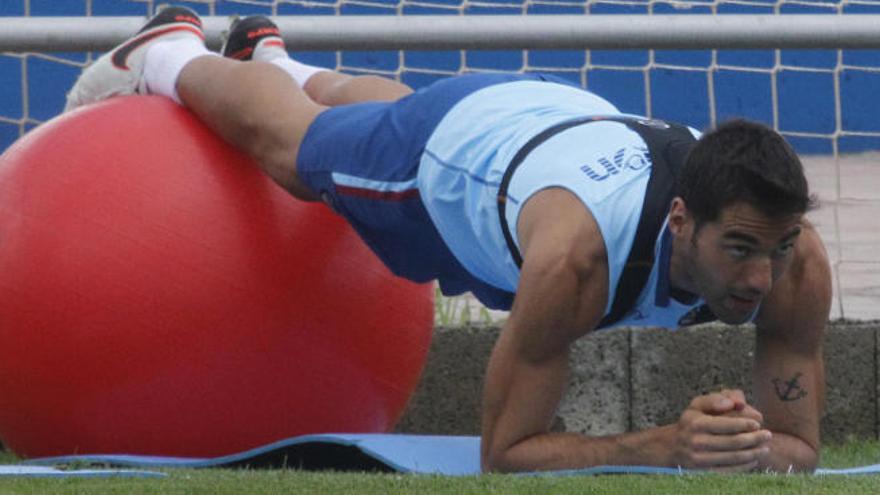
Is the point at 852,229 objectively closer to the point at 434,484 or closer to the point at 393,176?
the point at 393,176

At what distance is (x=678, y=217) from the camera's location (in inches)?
179

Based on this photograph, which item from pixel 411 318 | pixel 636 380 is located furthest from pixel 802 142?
pixel 411 318

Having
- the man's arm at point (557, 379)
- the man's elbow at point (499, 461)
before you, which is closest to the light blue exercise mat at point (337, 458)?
the man's elbow at point (499, 461)

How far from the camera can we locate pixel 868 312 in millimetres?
7957

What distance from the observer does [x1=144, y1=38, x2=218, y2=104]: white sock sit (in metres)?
5.88

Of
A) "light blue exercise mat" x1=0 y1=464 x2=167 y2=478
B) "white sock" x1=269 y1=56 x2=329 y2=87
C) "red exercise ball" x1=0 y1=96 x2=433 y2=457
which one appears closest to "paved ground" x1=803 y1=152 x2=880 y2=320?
"white sock" x1=269 y1=56 x2=329 y2=87

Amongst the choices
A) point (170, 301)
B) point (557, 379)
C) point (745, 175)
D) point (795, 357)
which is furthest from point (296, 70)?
point (745, 175)

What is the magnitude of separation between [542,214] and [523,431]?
0.56 metres

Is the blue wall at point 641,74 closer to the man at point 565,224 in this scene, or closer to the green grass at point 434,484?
the man at point 565,224

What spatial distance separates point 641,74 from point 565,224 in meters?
7.29

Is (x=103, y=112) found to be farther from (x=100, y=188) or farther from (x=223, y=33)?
(x=223, y=33)

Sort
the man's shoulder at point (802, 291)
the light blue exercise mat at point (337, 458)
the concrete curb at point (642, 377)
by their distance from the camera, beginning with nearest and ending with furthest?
the man's shoulder at point (802, 291)
the light blue exercise mat at point (337, 458)
the concrete curb at point (642, 377)

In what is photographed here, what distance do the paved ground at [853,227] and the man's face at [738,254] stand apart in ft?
9.80

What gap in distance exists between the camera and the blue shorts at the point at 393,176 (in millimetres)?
5383
